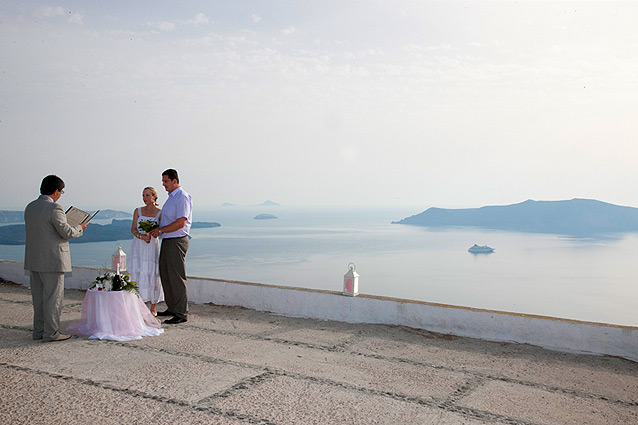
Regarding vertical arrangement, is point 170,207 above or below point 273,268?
above

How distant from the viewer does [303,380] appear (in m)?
4.30

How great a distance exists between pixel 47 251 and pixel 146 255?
5.11 ft

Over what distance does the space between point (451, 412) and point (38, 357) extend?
11.3ft

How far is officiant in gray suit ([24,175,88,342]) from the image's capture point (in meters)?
5.23

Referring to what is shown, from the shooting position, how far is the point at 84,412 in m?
3.52

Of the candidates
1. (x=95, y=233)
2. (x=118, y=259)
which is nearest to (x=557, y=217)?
(x=95, y=233)

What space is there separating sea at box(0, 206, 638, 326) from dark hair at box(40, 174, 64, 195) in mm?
67799

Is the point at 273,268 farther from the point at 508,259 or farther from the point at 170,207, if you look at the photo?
the point at 170,207

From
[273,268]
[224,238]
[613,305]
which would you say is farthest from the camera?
[224,238]

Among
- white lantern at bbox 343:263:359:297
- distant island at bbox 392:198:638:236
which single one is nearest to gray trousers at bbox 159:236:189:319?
white lantern at bbox 343:263:359:297

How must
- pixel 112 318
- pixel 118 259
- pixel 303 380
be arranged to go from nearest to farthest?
pixel 303 380
pixel 112 318
pixel 118 259

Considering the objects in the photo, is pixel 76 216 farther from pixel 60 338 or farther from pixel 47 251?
pixel 60 338

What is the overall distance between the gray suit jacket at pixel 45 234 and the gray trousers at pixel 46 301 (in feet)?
0.36

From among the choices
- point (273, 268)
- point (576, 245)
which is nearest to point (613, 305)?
point (576, 245)
